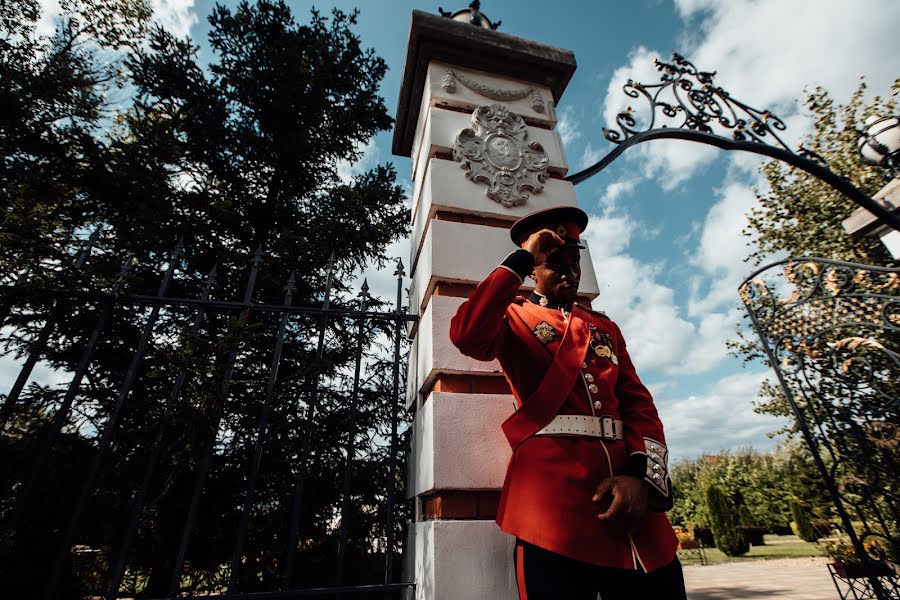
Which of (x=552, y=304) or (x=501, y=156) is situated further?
(x=501, y=156)

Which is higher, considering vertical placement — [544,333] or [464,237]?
[464,237]

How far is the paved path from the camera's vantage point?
8.12 meters

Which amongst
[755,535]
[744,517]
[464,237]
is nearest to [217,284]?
[464,237]

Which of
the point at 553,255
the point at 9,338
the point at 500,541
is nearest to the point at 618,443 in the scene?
the point at 500,541

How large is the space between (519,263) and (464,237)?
891 mm

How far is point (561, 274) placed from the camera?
6.16 ft

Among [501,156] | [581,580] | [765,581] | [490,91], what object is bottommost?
[765,581]

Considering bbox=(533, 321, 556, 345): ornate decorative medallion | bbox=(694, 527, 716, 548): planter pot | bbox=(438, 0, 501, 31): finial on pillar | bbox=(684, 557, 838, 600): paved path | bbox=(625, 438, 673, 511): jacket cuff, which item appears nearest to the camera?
bbox=(625, 438, 673, 511): jacket cuff

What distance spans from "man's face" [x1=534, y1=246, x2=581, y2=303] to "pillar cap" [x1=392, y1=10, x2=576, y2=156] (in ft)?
7.00

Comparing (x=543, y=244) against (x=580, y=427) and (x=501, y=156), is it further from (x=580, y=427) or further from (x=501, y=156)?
(x=501, y=156)

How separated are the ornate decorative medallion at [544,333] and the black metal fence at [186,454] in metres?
0.91

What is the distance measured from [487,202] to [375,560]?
2518 mm

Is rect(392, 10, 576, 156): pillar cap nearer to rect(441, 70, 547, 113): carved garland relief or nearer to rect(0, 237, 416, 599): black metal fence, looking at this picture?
rect(441, 70, 547, 113): carved garland relief

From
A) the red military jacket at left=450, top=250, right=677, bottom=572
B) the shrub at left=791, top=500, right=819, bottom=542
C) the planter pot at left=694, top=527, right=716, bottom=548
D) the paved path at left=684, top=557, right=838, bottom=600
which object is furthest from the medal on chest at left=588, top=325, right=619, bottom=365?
the planter pot at left=694, top=527, right=716, bottom=548
